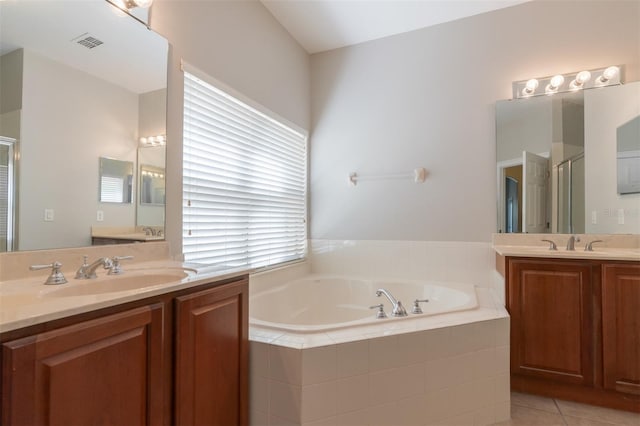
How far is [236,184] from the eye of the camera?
2.23 meters

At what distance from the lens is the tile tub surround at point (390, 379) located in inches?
54.0

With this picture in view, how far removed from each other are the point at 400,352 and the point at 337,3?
252 centimetres

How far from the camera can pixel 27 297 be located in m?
0.96

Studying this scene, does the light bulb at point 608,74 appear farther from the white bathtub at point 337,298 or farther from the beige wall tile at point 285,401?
the beige wall tile at point 285,401

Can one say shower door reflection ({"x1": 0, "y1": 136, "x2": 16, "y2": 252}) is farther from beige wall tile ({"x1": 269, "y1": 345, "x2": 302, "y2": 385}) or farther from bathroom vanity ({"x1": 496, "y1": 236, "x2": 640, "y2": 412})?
bathroom vanity ({"x1": 496, "y1": 236, "x2": 640, "y2": 412})

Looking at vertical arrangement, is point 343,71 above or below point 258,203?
above

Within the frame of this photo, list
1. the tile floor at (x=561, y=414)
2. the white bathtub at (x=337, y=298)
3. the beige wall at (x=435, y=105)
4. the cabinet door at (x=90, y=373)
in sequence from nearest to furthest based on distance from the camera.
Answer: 1. the cabinet door at (x=90, y=373)
2. the tile floor at (x=561, y=414)
3. the white bathtub at (x=337, y=298)
4. the beige wall at (x=435, y=105)

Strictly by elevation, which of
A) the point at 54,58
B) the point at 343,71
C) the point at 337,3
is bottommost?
the point at 54,58

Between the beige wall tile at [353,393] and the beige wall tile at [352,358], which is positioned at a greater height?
the beige wall tile at [352,358]

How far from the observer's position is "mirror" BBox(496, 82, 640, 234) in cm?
223

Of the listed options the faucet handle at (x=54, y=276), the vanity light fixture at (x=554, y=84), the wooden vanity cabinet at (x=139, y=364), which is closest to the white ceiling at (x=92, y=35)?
the faucet handle at (x=54, y=276)

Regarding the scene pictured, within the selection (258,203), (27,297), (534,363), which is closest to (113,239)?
(27,297)

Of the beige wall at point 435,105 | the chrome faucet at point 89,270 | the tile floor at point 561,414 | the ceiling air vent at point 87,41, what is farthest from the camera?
the beige wall at point 435,105

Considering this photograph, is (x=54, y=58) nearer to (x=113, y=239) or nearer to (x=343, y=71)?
(x=113, y=239)
